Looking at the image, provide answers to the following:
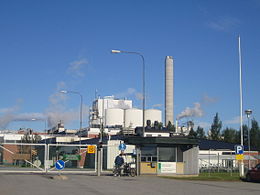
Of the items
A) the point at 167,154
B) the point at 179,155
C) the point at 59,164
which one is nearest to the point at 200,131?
the point at 179,155

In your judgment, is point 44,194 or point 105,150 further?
point 105,150

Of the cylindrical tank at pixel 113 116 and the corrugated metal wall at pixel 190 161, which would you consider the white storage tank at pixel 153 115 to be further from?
the corrugated metal wall at pixel 190 161

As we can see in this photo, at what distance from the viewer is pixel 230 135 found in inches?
4284

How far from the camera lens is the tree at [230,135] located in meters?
106

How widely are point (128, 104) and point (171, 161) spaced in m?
114

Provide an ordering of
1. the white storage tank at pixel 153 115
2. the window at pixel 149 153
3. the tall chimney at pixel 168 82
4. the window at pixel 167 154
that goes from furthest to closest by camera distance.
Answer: the white storage tank at pixel 153 115 → the tall chimney at pixel 168 82 → the window at pixel 167 154 → the window at pixel 149 153

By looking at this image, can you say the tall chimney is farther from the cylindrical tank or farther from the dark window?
the dark window

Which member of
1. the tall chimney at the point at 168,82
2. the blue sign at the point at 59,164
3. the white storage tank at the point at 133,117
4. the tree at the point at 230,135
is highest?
the tall chimney at the point at 168,82

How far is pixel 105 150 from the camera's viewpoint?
171 ft

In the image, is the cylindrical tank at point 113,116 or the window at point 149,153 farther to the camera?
the cylindrical tank at point 113,116

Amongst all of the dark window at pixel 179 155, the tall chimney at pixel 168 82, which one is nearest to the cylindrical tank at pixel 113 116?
the tall chimney at pixel 168 82

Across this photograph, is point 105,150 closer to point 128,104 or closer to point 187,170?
point 187,170

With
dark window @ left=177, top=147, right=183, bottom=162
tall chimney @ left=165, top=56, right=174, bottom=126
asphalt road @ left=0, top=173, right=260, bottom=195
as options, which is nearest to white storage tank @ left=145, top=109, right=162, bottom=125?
tall chimney @ left=165, top=56, right=174, bottom=126

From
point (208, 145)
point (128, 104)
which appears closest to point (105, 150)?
point (208, 145)
